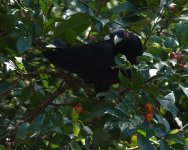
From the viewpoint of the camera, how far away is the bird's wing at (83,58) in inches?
78.2

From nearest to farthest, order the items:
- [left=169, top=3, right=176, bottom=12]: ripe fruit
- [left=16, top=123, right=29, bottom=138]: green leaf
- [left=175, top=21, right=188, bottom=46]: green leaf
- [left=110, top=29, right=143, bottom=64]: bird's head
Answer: [left=16, top=123, right=29, bottom=138]: green leaf < [left=175, top=21, right=188, bottom=46]: green leaf < [left=169, top=3, right=176, bottom=12]: ripe fruit < [left=110, top=29, right=143, bottom=64]: bird's head

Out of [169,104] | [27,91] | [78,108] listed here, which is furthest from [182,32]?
[27,91]

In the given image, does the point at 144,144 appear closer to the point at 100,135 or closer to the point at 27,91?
the point at 100,135

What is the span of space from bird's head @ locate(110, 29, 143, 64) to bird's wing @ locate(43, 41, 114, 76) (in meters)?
0.07

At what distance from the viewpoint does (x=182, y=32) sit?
1.79 metres

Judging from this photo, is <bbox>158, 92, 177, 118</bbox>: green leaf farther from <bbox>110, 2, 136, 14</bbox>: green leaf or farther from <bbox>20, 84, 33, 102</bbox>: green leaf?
<bbox>20, 84, 33, 102</bbox>: green leaf

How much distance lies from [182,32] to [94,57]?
1.32 feet

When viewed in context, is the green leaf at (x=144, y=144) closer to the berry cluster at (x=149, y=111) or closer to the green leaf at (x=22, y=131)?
the berry cluster at (x=149, y=111)

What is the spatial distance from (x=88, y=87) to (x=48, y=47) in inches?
9.9

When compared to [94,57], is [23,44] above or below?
above

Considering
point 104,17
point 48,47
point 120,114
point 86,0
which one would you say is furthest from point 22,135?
point 86,0

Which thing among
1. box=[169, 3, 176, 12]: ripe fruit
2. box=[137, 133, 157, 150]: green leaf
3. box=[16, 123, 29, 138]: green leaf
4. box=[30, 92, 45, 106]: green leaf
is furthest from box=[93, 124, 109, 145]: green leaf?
box=[169, 3, 176, 12]: ripe fruit

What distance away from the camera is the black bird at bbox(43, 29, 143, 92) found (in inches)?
78.3

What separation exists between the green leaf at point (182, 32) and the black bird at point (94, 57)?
0.99 feet
